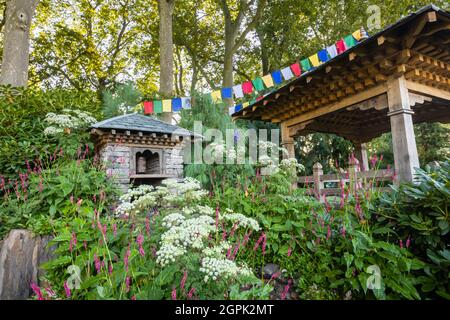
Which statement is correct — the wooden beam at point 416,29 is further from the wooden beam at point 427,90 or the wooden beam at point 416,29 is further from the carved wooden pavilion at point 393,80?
the wooden beam at point 427,90

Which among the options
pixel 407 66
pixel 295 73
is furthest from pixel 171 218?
pixel 295 73

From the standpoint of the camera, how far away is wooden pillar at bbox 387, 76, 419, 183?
151 inches

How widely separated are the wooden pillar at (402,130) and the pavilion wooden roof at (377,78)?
0.59 ft

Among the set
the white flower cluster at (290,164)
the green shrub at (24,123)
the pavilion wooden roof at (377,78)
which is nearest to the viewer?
the pavilion wooden roof at (377,78)

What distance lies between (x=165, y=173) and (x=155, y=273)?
11.8ft

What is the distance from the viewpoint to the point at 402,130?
394 cm

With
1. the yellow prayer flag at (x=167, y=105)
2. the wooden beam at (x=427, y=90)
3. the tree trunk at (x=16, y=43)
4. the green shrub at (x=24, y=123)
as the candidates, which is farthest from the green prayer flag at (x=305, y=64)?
the tree trunk at (x=16, y=43)

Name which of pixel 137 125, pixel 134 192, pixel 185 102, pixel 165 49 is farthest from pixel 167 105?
pixel 134 192

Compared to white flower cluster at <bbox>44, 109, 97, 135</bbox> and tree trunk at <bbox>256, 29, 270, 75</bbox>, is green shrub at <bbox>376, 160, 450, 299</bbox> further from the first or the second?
tree trunk at <bbox>256, 29, 270, 75</bbox>

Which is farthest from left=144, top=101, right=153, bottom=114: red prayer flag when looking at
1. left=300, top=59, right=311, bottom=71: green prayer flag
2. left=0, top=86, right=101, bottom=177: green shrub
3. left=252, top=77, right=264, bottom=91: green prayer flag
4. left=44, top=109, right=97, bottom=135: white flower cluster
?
left=300, top=59, right=311, bottom=71: green prayer flag

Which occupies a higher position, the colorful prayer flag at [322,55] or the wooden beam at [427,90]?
the colorful prayer flag at [322,55]

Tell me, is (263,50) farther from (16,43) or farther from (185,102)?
(16,43)

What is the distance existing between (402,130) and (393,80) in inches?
32.1

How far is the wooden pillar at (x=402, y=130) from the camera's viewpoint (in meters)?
3.83
